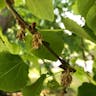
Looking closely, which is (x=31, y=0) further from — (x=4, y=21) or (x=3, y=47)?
(x=4, y=21)

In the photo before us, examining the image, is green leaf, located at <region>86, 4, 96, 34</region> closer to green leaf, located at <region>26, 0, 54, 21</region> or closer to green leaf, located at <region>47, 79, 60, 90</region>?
green leaf, located at <region>26, 0, 54, 21</region>

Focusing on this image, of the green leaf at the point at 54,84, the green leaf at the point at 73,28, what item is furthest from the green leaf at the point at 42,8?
the green leaf at the point at 54,84

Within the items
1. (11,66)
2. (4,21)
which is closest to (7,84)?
(11,66)

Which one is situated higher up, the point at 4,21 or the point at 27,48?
the point at 27,48

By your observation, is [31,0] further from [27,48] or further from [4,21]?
[4,21]

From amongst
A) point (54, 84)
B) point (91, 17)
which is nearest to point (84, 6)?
point (91, 17)

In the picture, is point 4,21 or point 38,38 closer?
point 38,38

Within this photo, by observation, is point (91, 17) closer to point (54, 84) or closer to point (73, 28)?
point (73, 28)
